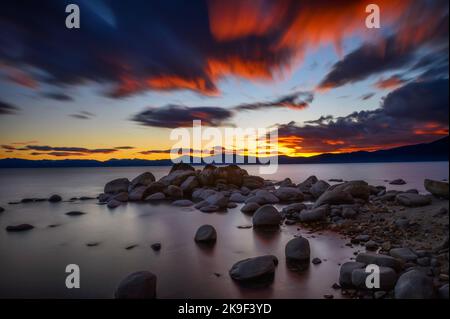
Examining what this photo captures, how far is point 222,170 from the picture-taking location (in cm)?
2127

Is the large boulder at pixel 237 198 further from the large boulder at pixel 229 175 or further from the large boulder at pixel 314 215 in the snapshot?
the large boulder at pixel 314 215

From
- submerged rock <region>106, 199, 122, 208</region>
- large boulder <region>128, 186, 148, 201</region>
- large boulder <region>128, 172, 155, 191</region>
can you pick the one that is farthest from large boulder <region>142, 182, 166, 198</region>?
submerged rock <region>106, 199, 122, 208</region>

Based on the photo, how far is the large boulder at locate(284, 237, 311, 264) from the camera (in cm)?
588

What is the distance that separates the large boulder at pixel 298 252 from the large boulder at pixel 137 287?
10.0 feet

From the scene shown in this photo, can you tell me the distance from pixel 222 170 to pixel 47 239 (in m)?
13.7

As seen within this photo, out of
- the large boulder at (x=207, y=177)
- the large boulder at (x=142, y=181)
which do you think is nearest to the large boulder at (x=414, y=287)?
the large boulder at (x=207, y=177)

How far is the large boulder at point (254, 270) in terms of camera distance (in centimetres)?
497

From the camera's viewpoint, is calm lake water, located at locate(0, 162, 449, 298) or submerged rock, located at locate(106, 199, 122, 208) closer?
calm lake water, located at locate(0, 162, 449, 298)

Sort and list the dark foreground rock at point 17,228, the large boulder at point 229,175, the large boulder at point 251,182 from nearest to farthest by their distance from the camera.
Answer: the dark foreground rock at point 17,228 < the large boulder at point 229,175 < the large boulder at point 251,182

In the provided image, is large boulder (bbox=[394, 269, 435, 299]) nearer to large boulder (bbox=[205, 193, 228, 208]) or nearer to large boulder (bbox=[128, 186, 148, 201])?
large boulder (bbox=[205, 193, 228, 208])

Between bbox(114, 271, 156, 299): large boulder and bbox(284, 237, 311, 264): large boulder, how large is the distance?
3.06 meters
